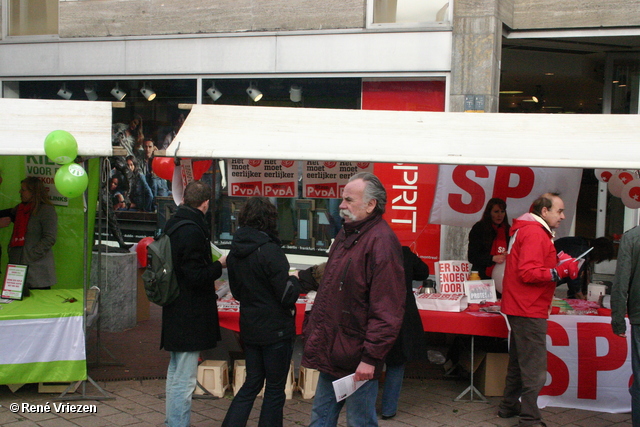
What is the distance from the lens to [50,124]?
5324 mm

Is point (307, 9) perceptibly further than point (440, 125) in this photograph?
Yes

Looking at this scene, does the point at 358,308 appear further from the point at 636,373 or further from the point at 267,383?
the point at 636,373

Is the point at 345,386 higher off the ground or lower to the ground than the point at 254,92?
lower

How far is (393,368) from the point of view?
5.02m

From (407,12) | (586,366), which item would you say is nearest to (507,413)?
(586,366)

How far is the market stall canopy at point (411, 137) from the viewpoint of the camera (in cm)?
471

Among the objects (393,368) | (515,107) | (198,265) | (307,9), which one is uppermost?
(307,9)

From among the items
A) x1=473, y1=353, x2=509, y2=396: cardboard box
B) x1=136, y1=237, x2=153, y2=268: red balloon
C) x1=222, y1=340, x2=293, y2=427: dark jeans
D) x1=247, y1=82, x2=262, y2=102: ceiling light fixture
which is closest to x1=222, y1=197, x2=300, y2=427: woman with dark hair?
x1=222, y1=340, x2=293, y2=427: dark jeans

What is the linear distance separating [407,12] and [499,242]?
4248 millimetres

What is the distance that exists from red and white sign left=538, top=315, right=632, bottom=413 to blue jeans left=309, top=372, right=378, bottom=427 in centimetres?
242

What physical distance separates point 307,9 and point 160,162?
11.8ft

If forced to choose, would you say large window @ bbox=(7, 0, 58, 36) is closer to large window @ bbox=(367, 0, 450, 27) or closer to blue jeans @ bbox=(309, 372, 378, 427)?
large window @ bbox=(367, 0, 450, 27)

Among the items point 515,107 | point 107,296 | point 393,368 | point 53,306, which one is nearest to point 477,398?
point 393,368

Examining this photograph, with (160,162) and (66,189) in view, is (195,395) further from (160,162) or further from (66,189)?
(160,162)
